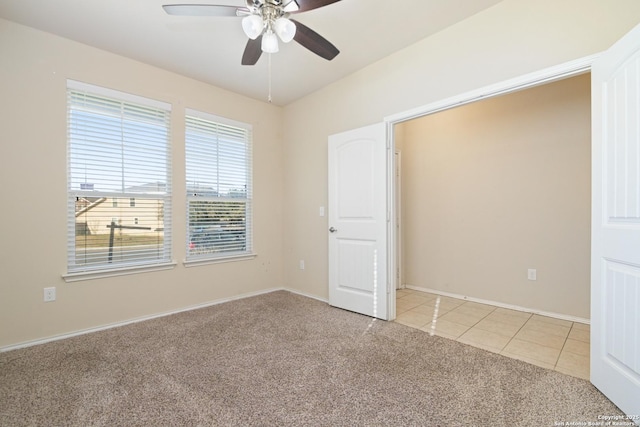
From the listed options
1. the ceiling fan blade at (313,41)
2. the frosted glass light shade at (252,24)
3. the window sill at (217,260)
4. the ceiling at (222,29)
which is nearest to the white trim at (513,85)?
the ceiling at (222,29)

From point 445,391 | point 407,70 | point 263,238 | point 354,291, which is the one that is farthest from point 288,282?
point 407,70

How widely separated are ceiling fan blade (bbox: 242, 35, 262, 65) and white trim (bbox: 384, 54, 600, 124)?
58.0 inches

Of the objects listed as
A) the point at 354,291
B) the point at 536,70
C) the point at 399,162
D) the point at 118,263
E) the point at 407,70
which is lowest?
the point at 354,291

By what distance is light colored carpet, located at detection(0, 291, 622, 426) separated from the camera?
157 centimetres

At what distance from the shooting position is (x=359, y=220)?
3.21m

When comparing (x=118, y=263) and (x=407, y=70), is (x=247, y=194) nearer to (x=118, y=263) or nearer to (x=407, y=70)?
(x=118, y=263)

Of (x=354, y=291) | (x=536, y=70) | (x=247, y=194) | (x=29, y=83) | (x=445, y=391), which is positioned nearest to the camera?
(x=445, y=391)

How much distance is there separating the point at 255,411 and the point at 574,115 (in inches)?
153

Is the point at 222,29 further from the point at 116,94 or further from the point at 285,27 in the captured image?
the point at 116,94

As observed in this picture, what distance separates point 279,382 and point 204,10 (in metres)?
2.38

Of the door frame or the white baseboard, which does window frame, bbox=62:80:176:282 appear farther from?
the white baseboard

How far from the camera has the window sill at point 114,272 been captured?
8.73 feet

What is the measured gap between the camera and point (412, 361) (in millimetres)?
2150

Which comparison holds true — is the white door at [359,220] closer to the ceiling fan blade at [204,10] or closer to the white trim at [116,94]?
the ceiling fan blade at [204,10]
